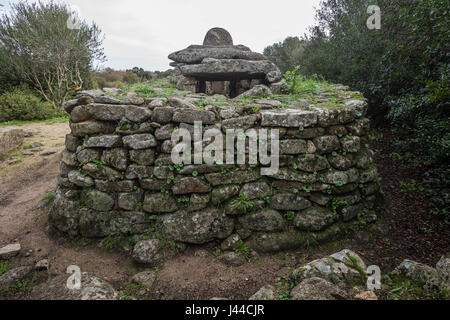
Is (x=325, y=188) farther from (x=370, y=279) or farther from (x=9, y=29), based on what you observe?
(x=9, y=29)

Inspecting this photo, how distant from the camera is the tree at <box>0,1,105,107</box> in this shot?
12.9m

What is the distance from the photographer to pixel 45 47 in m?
13.1

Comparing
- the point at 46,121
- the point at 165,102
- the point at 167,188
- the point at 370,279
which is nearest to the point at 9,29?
the point at 46,121

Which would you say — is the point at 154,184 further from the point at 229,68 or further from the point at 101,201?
the point at 229,68

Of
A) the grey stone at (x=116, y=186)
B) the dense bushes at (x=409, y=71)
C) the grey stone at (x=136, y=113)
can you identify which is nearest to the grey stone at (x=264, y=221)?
the grey stone at (x=116, y=186)

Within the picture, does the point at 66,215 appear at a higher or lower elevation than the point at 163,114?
lower

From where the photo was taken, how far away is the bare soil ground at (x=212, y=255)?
310cm

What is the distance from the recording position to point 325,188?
368 cm

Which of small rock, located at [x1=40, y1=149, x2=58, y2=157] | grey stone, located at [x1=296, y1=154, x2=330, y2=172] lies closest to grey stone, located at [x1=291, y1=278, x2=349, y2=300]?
grey stone, located at [x1=296, y1=154, x2=330, y2=172]

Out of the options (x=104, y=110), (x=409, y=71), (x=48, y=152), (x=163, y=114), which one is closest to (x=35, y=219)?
(x=104, y=110)

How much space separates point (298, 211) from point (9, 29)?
60.8 feet

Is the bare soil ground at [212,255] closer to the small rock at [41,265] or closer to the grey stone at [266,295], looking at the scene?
the small rock at [41,265]

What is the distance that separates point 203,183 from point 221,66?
3675mm

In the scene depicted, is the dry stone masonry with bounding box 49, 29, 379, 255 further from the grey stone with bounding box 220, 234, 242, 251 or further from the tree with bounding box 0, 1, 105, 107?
the tree with bounding box 0, 1, 105, 107
